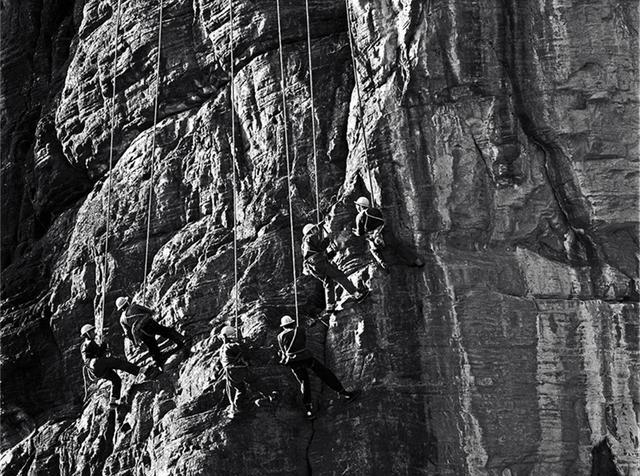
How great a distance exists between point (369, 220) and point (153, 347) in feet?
13.7

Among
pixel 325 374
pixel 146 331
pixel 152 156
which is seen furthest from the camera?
pixel 152 156

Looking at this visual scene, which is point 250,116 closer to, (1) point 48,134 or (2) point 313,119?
(2) point 313,119

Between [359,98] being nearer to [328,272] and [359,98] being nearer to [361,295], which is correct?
[328,272]

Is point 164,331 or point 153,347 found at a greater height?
point 164,331

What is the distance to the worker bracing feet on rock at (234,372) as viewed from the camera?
1009 inches

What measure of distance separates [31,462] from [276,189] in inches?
253

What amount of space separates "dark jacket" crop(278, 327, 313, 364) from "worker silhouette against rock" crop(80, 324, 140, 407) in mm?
3337

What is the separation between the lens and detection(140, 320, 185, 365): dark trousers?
2706 cm

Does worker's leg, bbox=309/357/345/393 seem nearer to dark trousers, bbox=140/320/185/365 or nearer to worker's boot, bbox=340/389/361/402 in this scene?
worker's boot, bbox=340/389/361/402

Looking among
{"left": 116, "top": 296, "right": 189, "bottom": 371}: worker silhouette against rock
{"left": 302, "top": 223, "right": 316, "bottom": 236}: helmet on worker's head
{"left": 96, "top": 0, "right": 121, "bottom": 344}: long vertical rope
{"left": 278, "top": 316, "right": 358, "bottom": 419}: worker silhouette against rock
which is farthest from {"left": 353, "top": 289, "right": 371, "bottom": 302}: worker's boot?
{"left": 96, "top": 0, "right": 121, "bottom": 344}: long vertical rope

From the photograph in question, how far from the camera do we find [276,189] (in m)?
28.0

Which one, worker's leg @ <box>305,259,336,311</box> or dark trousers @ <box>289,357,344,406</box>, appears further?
worker's leg @ <box>305,259,336,311</box>

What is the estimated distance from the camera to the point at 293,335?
2552 centimetres

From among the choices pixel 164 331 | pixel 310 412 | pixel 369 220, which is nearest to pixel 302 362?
pixel 310 412
